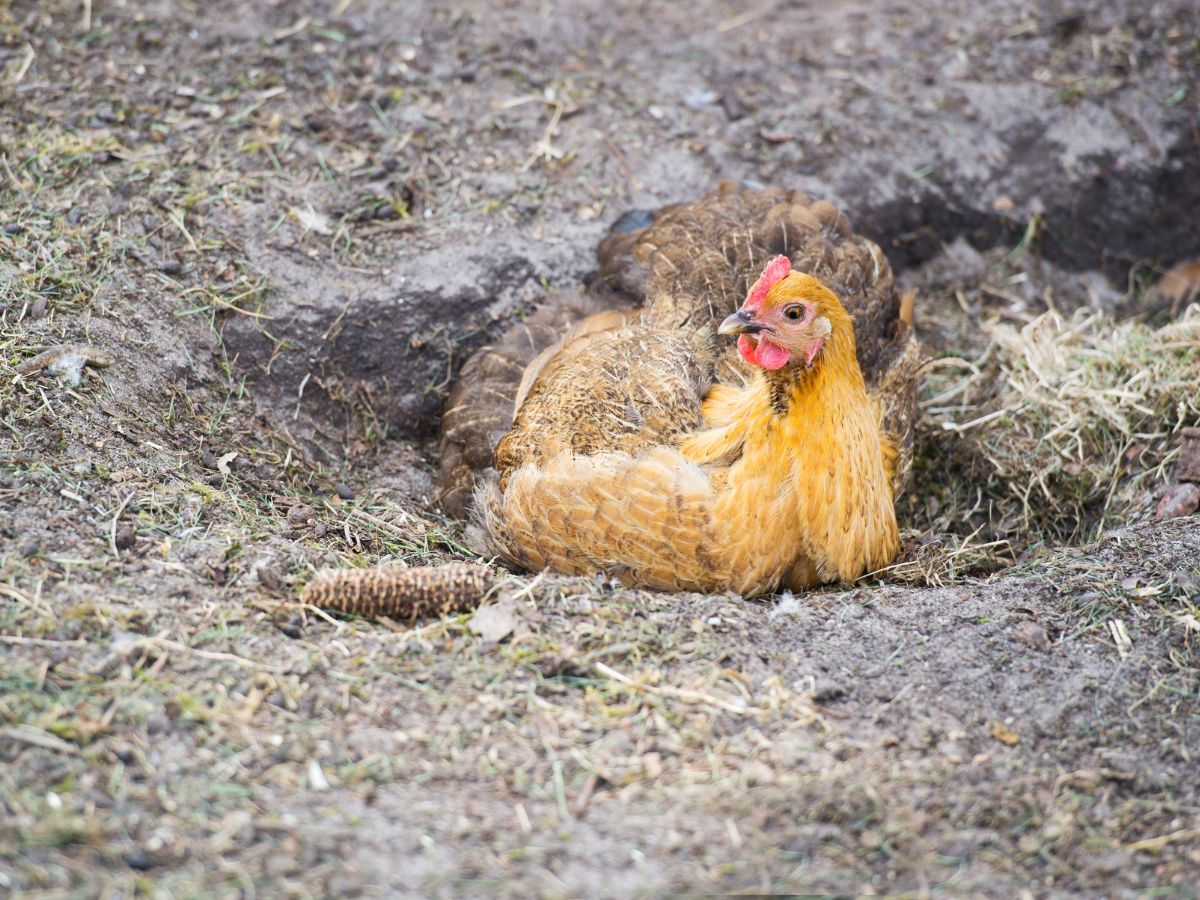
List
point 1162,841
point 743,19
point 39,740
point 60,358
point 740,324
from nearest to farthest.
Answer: point 39,740
point 1162,841
point 740,324
point 60,358
point 743,19

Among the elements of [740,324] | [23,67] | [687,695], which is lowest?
[687,695]

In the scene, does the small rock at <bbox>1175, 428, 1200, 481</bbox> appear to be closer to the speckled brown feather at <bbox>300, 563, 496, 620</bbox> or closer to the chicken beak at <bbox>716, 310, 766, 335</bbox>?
the chicken beak at <bbox>716, 310, 766, 335</bbox>

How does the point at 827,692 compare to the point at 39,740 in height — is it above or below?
below

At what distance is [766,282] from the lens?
3.91 m

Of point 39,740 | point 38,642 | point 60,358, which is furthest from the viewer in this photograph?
point 60,358

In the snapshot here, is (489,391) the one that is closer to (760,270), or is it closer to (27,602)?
(760,270)

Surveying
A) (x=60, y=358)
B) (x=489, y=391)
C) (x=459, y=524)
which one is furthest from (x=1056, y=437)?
(x=60, y=358)

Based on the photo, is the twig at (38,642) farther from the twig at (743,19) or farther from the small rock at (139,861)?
the twig at (743,19)

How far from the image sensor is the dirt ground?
286cm

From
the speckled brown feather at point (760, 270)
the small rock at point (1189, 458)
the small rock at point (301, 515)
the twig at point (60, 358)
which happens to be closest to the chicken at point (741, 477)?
the speckled brown feather at point (760, 270)

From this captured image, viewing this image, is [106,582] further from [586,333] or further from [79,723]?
[586,333]

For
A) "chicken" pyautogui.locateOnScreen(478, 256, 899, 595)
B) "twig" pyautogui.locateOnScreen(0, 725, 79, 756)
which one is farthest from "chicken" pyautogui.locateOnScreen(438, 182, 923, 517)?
"twig" pyautogui.locateOnScreen(0, 725, 79, 756)

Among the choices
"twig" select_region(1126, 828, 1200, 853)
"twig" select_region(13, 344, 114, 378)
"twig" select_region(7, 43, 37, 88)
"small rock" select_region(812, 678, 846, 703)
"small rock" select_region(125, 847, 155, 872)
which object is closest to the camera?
"small rock" select_region(125, 847, 155, 872)

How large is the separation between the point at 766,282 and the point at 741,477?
0.69 m
